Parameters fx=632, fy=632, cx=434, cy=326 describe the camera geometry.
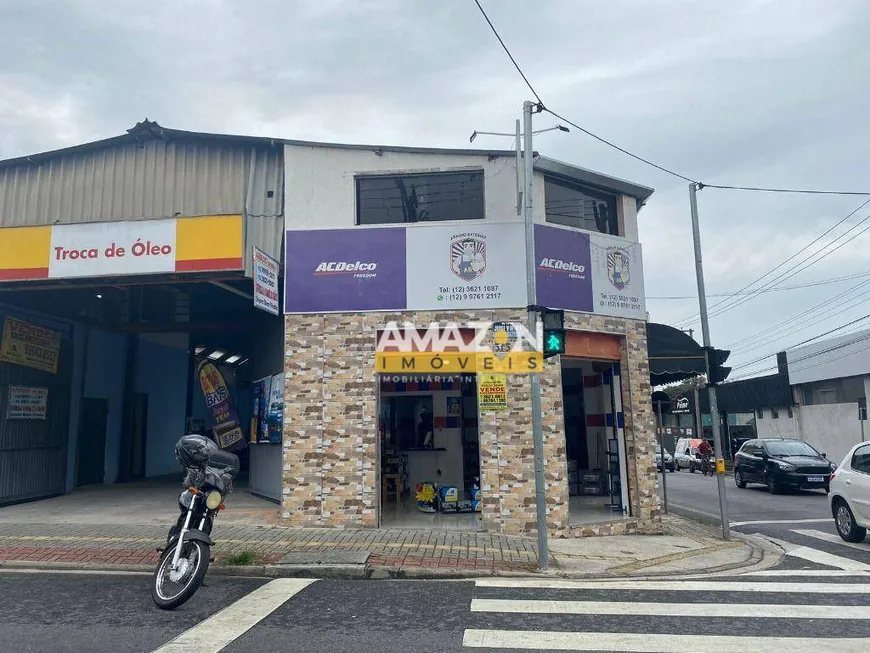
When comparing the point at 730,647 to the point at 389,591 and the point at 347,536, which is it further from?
the point at 347,536

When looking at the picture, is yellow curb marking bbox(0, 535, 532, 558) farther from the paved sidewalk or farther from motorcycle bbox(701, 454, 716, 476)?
motorcycle bbox(701, 454, 716, 476)

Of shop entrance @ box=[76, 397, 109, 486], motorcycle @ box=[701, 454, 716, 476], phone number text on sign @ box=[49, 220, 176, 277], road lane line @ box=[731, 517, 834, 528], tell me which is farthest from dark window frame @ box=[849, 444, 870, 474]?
motorcycle @ box=[701, 454, 716, 476]

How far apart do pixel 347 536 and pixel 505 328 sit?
414cm

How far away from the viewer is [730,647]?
506 cm

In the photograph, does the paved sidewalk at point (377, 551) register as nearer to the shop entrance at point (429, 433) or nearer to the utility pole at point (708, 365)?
the utility pole at point (708, 365)

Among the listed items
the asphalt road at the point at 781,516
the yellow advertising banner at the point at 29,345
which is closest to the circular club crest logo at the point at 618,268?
the asphalt road at the point at 781,516

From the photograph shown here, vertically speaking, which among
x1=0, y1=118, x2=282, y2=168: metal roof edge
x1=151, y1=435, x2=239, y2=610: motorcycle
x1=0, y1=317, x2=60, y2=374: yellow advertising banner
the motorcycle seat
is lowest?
x1=151, y1=435, x2=239, y2=610: motorcycle

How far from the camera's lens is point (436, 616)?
5934 millimetres

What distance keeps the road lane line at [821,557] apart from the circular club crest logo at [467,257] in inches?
257

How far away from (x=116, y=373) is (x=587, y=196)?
40.7 feet

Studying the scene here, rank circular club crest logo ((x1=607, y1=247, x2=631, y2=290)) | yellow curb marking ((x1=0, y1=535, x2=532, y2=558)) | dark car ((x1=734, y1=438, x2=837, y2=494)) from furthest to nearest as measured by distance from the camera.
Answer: dark car ((x1=734, y1=438, x2=837, y2=494)), circular club crest logo ((x1=607, y1=247, x2=631, y2=290)), yellow curb marking ((x1=0, y1=535, x2=532, y2=558))

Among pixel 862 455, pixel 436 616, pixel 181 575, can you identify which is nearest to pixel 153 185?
pixel 181 575

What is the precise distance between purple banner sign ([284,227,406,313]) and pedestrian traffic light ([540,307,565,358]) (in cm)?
306

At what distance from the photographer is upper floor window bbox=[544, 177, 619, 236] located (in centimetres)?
1138
